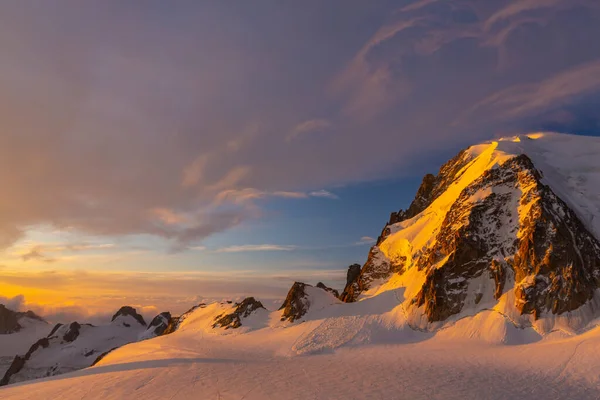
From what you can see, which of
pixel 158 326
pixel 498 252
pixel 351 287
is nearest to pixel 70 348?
pixel 158 326

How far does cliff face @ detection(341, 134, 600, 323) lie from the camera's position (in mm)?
58500

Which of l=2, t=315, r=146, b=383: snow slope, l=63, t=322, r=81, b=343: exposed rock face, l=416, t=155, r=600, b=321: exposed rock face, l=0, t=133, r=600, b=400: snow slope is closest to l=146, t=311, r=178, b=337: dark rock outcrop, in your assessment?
l=2, t=315, r=146, b=383: snow slope

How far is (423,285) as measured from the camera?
6869 cm

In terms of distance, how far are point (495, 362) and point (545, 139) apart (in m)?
71.5

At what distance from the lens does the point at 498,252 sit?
66250mm

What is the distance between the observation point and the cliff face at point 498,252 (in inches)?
2303

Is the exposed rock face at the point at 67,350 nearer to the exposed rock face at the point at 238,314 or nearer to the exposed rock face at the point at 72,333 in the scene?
the exposed rock face at the point at 72,333

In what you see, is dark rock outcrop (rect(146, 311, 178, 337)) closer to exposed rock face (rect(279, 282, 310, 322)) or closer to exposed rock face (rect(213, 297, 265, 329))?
exposed rock face (rect(213, 297, 265, 329))

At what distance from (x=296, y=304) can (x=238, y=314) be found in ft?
56.3

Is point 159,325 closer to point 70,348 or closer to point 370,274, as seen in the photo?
point 70,348

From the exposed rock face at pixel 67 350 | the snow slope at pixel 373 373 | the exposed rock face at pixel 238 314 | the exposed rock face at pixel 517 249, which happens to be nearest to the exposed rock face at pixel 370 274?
the exposed rock face at pixel 517 249

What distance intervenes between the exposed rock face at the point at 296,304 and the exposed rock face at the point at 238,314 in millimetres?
9737

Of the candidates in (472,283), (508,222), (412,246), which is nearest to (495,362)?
(472,283)

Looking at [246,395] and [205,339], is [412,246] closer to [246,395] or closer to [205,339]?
[205,339]
